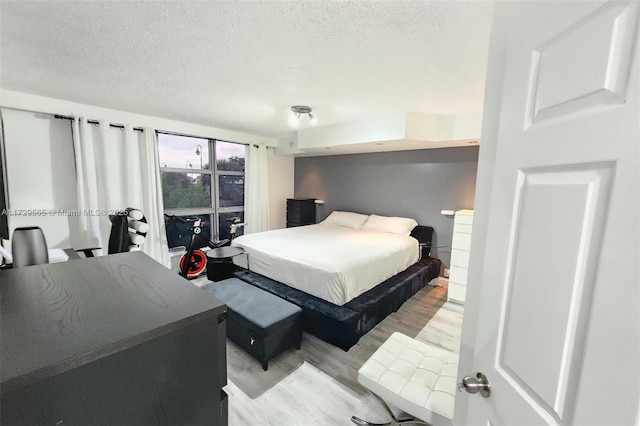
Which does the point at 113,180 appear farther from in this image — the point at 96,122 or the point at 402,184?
the point at 402,184

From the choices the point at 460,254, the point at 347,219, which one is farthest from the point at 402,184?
the point at 460,254

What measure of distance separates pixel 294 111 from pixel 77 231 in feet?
9.72

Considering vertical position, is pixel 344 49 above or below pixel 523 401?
above

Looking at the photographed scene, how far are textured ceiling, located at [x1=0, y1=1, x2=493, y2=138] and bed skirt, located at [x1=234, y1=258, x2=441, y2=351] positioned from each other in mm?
1951

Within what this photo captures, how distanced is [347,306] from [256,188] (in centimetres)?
306

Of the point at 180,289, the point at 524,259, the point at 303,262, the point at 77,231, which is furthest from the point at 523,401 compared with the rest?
the point at 77,231

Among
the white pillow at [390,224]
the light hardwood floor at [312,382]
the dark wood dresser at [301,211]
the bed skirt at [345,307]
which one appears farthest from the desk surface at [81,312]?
the dark wood dresser at [301,211]

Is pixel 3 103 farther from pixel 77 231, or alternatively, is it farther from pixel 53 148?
pixel 77 231

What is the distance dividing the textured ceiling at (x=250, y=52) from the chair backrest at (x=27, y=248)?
114 centimetres

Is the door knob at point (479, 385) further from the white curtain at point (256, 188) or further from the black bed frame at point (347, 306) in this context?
the white curtain at point (256, 188)

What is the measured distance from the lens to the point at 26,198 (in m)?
2.74

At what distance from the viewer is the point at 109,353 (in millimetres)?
514

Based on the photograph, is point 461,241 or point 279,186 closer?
point 461,241

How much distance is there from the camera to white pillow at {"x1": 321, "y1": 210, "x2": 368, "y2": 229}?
4328mm
